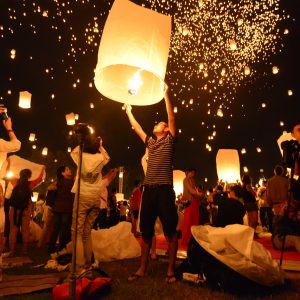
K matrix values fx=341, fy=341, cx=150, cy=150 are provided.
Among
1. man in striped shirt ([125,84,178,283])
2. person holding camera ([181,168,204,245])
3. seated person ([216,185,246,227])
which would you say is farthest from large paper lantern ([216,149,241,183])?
man in striped shirt ([125,84,178,283])

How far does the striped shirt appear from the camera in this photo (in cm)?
455

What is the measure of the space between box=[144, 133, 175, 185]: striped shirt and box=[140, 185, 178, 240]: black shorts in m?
0.11

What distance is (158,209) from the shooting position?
178 inches

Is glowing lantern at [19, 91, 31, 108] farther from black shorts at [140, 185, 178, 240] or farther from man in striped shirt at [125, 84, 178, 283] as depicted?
black shorts at [140, 185, 178, 240]

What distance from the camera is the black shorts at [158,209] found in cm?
437

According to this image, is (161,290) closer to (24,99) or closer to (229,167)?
(24,99)

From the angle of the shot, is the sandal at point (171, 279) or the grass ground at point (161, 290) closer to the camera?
the grass ground at point (161, 290)

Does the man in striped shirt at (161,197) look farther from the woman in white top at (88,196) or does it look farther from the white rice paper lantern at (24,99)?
the white rice paper lantern at (24,99)

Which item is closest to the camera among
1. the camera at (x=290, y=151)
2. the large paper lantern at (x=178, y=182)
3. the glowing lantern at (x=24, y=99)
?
the camera at (x=290, y=151)

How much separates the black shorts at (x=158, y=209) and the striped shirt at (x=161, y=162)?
108mm


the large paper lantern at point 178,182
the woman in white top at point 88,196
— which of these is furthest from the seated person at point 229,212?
the large paper lantern at point 178,182

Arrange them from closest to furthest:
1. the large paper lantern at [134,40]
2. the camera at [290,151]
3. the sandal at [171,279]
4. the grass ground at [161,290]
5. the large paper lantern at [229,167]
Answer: the grass ground at [161,290] < the large paper lantern at [134,40] < the sandal at [171,279] < the camera at [290,151] < the large paper lantern at [229,167]

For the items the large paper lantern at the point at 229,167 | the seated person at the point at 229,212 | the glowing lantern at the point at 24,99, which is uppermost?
the glowing lantern at the point at 24,99

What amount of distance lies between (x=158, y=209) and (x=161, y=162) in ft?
2.06
